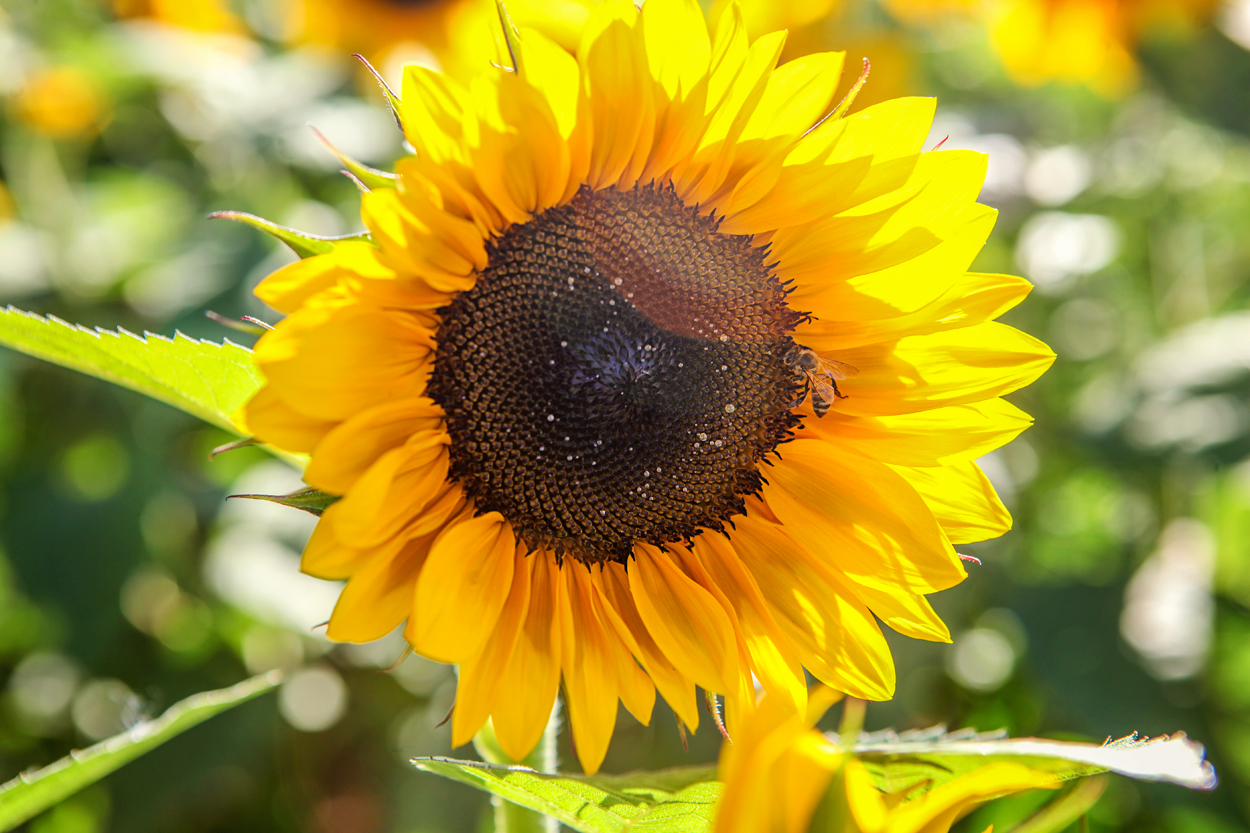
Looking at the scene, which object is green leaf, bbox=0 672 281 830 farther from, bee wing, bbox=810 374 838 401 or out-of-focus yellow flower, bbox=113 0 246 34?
out-of-focus yellow flower, bbox=113 0 246 34

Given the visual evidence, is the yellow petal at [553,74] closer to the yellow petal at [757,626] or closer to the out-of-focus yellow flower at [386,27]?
the yellow petal at [757,626]

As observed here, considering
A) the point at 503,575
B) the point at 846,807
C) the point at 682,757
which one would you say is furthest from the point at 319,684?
the point at 846,807

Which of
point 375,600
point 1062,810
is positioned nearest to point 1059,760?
point 1062,810

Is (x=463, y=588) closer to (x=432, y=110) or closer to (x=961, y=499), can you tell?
Result: (x=432, y=110)

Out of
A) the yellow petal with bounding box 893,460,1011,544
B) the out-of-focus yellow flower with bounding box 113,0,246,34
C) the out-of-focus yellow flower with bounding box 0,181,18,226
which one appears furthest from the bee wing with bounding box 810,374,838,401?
the out-of-focus yellow flower with bounding box 0,181,18,226

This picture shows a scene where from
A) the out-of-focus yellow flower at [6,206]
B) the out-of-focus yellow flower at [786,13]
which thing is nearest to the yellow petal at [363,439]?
the out-of-focus yellow flower at [786,13]

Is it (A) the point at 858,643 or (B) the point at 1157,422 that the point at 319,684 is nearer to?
(A) the point at 858,643
